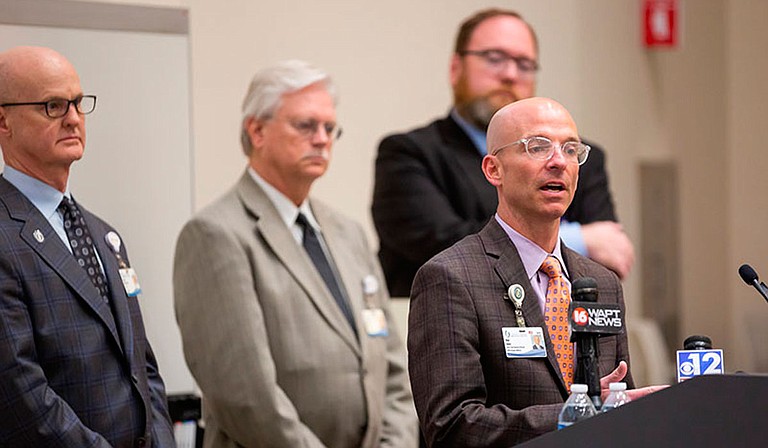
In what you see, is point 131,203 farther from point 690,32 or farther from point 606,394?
point 690,32

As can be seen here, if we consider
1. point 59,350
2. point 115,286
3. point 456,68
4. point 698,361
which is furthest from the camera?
point 456,68

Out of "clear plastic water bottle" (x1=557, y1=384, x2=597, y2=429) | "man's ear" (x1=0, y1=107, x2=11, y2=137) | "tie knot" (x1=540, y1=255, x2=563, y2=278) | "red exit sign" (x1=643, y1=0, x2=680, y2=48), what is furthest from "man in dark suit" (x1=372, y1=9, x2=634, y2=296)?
"red exit sign" (x1=643, y1=0, x2=680, y2=48)

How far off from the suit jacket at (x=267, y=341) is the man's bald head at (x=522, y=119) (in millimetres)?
1280

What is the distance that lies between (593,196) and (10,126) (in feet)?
6.20

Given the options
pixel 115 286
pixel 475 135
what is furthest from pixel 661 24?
pixel 115 286

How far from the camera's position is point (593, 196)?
154 inches

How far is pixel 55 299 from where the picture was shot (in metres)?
2.84

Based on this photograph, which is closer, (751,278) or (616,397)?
(616,397)

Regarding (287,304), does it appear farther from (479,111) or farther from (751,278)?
(751,278)

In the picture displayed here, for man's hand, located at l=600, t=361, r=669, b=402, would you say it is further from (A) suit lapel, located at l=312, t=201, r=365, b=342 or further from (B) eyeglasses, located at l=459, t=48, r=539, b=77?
(B) eyeglasses, located at l=459, t=48, r=539, b=77

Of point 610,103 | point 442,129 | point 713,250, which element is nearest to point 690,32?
point 610,103

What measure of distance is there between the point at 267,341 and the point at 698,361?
1.60 metres

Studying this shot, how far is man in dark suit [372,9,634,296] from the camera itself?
149 inches

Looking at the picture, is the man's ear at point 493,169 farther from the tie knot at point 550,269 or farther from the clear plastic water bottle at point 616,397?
the clear plastic water bottle at point 616,397
